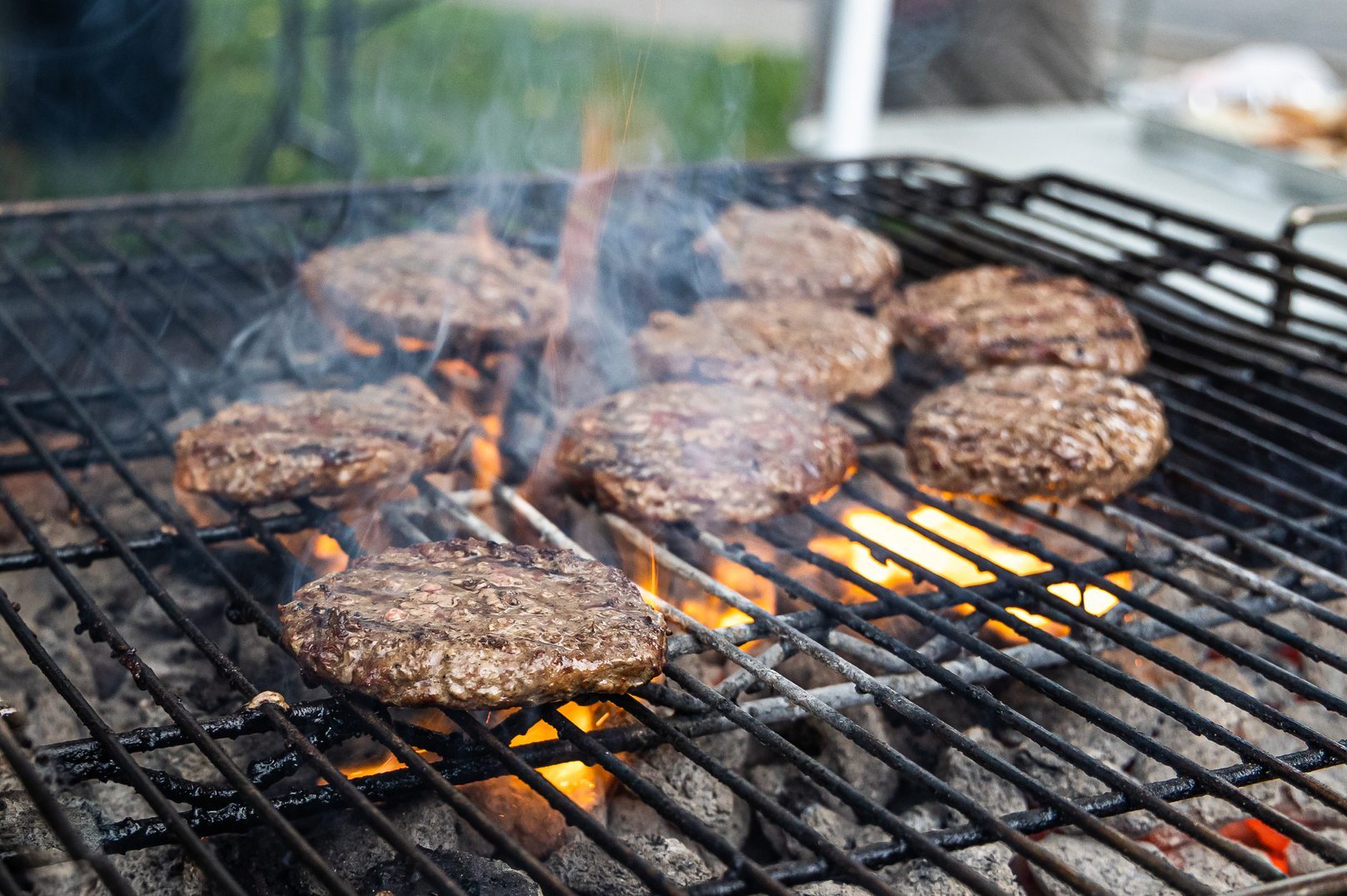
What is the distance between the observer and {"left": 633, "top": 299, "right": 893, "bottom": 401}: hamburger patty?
11.4ft

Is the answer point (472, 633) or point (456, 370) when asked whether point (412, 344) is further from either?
point (472, 633)

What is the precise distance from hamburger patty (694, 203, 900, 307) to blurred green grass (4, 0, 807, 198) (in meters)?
1.63

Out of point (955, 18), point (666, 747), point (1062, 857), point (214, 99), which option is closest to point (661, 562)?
point (666, 747)

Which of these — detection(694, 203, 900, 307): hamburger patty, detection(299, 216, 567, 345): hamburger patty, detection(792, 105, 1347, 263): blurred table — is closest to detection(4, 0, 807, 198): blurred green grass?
detection(792, 105, 1347, 263): blurred table

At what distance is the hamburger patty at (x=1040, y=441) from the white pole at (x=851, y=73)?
3744 mm

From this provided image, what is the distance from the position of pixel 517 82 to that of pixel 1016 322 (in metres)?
7.15

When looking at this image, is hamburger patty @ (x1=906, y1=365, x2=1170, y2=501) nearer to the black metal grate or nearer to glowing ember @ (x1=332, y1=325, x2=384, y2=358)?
the black metal grate

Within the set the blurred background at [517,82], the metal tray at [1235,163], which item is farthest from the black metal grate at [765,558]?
the metal tray at [1235,163]

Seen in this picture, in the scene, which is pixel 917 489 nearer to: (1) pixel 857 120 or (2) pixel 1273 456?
(2) pixel 1273 456

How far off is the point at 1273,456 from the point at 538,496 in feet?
6.11

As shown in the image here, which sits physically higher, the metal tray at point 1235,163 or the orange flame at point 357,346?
the metal tray at point 1235,163

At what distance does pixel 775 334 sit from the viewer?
12.0 ft

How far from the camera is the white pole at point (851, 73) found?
6.77m

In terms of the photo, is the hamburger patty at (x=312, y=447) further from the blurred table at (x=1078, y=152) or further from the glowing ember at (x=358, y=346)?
the blurred table at (x=1078, y=152)
